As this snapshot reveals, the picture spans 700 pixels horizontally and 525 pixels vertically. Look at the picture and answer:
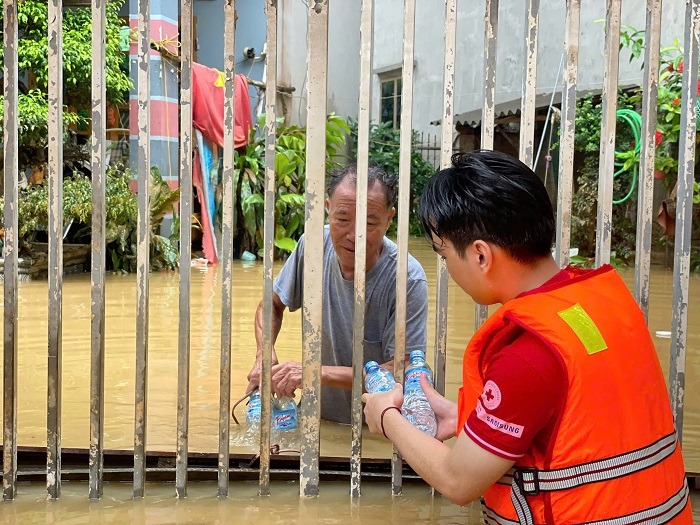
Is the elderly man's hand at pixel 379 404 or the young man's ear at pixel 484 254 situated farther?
the elderly man's hand at pixel 379 404

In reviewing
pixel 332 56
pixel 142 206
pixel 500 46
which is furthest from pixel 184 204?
pixel 332 56

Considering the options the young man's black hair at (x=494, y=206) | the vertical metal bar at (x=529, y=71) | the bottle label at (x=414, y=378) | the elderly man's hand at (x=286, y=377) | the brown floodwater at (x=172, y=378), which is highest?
the vertical metal bar at (x=529, y=71)

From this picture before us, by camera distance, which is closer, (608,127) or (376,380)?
(376,380)

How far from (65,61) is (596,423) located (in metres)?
9.85

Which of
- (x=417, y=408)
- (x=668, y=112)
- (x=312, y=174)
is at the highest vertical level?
(x=668, y=112)

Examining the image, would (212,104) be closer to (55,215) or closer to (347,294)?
(347,294)

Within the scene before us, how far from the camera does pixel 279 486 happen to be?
2.92 metres

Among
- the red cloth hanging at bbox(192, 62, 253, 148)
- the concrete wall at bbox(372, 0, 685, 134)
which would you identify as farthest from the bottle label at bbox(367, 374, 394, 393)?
the concrete wall at bbox(372, 0, 685, 134)

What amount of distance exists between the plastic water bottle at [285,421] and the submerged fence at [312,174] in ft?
2.79

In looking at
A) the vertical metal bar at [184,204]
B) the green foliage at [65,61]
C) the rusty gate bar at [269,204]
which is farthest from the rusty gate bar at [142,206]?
the green foliage at [65,61]

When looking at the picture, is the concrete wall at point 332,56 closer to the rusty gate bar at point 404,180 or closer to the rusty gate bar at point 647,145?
the rusty gate bar at point 404,180

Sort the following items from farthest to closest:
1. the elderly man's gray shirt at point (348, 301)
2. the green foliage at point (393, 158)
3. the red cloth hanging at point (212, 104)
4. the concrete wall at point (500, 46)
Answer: the green foliage at point (393, 158), the concrete wall at point (500, 46), the red cloth hanging at point (212, 104), the elderly man's gray shirt at point (348, 301)

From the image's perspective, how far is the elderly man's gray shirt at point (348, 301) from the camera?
3.51 meters

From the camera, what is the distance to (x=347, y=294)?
359 cm
